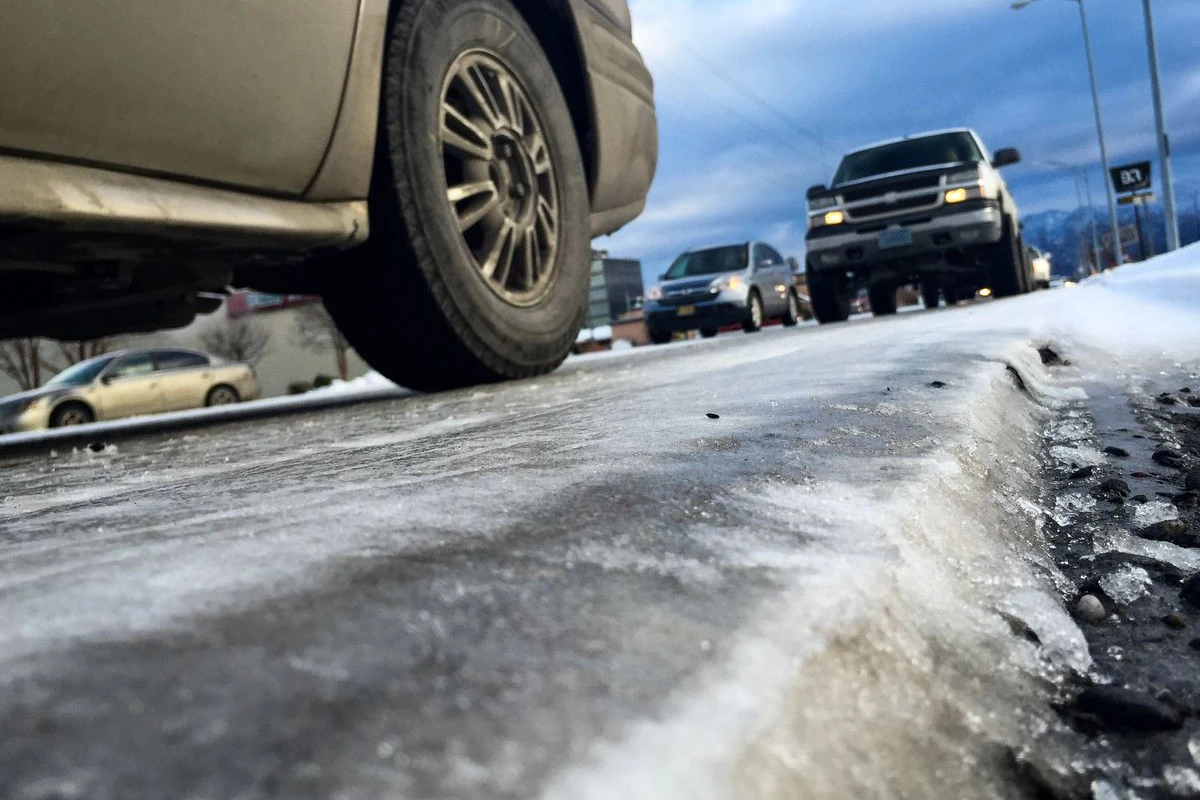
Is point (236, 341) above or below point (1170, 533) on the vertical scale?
above

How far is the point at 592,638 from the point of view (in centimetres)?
49

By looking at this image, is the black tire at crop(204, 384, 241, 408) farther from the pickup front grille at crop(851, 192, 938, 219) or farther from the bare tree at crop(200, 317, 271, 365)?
the bare tree at crop(200, 317, 271, 365)

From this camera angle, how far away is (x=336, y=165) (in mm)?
2209

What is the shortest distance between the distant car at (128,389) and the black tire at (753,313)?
333 inches

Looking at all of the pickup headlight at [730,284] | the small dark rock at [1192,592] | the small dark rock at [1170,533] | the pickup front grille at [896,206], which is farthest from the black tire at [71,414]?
the small dark rock at [1192,592]

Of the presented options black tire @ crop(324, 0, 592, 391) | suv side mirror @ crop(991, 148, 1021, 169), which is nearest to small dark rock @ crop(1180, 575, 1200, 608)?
black tire @ crop(324, 0, 592, 391)

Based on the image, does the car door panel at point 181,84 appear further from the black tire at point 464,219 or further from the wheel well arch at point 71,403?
→ the wheel well arch at point 71,403

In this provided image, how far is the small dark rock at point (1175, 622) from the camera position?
783 mm

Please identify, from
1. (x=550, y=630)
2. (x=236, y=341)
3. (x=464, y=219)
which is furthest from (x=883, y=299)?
(x=236, y=341)

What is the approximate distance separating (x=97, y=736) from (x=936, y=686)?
0.44 meters

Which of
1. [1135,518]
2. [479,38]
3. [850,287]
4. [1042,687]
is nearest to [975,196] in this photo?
[850,287]

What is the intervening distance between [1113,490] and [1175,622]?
0.46m

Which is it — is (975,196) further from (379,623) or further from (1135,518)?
(379,623)

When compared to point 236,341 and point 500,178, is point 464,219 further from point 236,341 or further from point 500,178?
point 236,341
